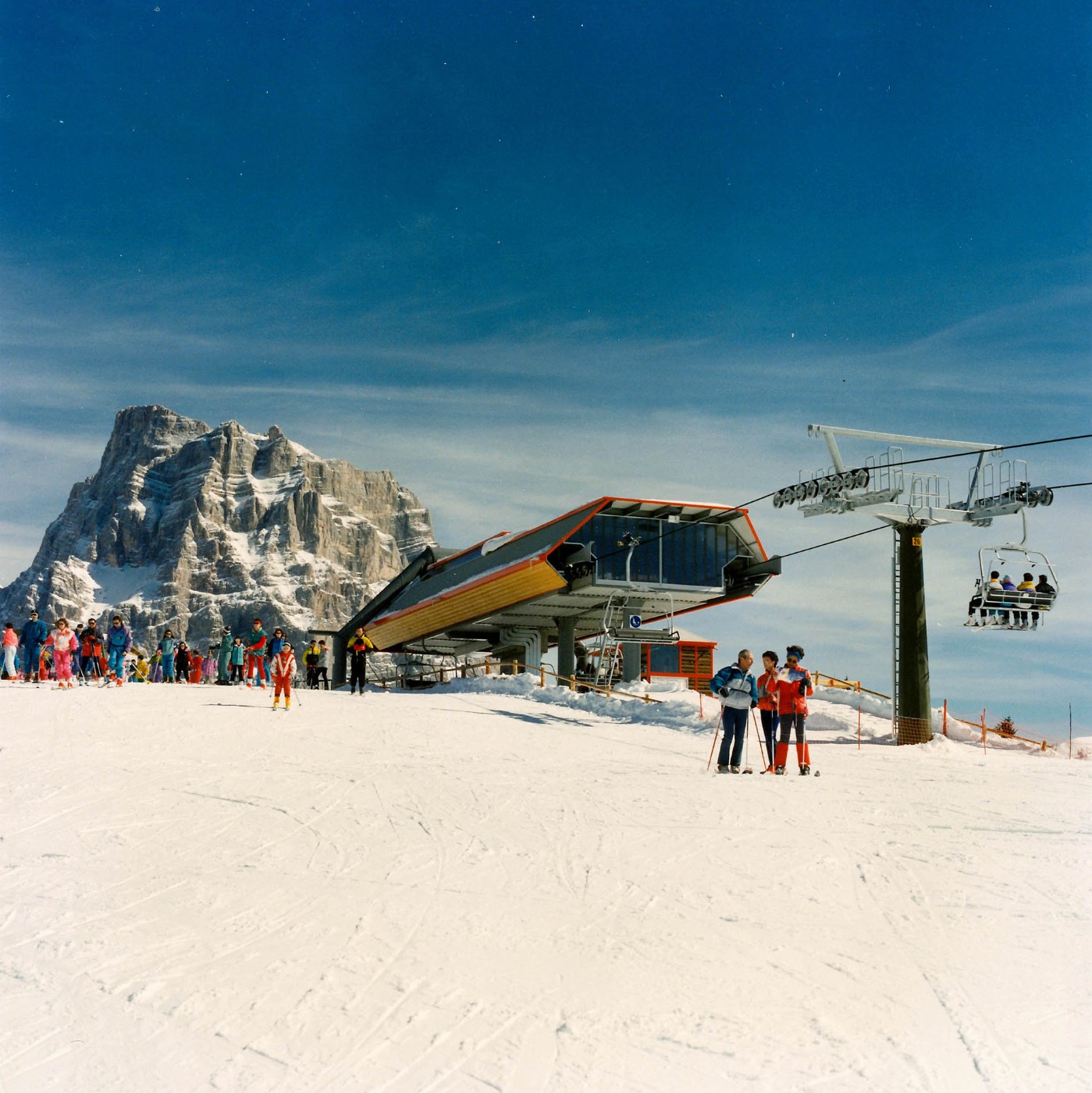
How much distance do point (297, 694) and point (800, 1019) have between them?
70.6 ft

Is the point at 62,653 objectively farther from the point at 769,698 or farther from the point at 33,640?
the point at 769,698

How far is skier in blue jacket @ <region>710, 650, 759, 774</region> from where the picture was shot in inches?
527

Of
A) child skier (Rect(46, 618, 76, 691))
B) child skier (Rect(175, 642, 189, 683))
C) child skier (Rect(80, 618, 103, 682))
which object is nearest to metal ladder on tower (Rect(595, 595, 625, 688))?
child skier (Rect(175, 642, 189, 683))

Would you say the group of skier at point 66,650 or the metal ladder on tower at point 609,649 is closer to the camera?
the group of skier at point 66,650

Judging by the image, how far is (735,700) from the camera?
13.5 meters

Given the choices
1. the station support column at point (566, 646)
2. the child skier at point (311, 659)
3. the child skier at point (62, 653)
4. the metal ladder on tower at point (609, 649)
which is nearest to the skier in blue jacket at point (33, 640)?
the child skier at point (62, 653)

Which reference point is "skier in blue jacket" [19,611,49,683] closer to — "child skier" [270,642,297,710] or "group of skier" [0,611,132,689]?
"group of skier" [0,611,132,689]

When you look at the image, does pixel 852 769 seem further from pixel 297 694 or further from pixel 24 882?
pixel 297 694

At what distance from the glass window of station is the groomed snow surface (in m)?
22.6

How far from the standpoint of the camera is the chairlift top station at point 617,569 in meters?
35.3

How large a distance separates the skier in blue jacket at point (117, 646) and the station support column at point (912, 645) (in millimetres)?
18623

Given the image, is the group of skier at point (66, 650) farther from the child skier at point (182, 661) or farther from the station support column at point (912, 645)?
the station support column at point (912, 645)

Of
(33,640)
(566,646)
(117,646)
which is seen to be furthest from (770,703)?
(566,646)

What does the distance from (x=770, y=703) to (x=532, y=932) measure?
773 centimetres
